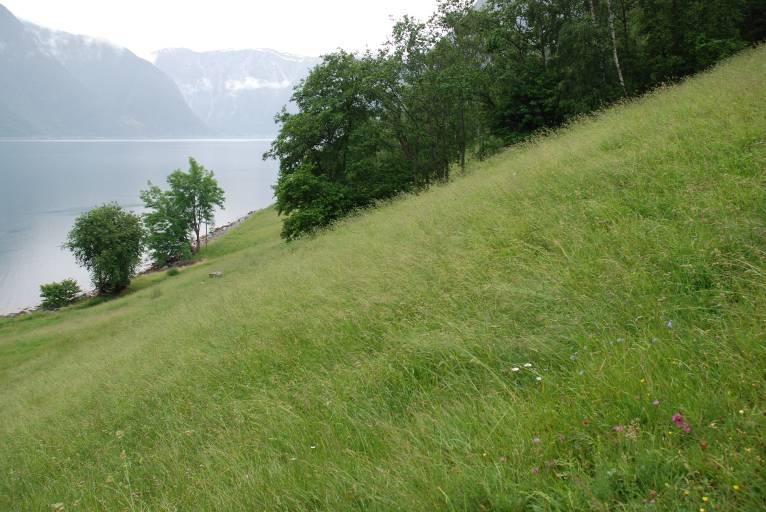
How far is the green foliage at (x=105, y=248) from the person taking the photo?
1599 inches

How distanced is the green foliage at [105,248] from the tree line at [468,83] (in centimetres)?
2191

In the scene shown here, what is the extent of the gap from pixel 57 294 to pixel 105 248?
221 inches

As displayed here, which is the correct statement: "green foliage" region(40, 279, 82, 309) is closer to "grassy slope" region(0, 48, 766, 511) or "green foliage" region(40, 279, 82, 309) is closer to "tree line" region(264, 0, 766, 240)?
"tree line" region(264, 0, 766, 240)

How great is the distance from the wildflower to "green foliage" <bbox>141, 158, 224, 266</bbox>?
53822mm

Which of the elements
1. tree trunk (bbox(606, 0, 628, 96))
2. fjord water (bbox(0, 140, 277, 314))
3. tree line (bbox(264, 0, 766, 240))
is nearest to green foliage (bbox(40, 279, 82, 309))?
fjord water (bbox(0, 140, 277, 314))

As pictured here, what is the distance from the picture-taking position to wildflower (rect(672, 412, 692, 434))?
2.00 m

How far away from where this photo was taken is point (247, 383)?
5094 mm

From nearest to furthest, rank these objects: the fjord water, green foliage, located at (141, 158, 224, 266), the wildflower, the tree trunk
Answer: the wildflower → the tree trunk → the fjord water → green foliage, located at (141, 158, 224, 266)

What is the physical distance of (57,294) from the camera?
39.1 meters

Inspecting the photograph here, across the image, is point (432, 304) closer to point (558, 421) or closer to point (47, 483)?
point (558, 421)

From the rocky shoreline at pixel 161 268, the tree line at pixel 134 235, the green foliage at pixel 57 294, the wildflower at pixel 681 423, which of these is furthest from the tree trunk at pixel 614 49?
the green foliage at pixel 57 294

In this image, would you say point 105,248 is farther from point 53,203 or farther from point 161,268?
point 53,203

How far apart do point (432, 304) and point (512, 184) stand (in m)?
A: 4.30

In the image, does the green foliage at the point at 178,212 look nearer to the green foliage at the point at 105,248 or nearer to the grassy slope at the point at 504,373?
the green foliage at the point at 105,248
